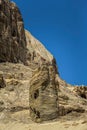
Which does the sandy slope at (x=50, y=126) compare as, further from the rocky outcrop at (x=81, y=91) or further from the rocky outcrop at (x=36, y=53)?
the rocky outcrop at (x=36, y=53)

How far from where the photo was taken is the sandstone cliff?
126ft

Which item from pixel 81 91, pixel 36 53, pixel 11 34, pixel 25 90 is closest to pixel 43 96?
pixel 25 90

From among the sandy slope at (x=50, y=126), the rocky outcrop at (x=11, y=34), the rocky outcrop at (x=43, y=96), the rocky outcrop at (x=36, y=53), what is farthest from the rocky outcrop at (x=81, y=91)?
the rocky outcrop at (x=36, y=53)

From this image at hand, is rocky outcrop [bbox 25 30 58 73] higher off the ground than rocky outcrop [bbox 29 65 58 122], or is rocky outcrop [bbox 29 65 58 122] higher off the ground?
rocky outcrop [bbox 25 30 58 73]

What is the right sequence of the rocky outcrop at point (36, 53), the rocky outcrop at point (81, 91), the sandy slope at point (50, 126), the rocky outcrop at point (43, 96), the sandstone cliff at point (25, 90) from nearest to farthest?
the sandy slope at point (50, 126) < the rocky outcrop at point (43, 96) < the sandstone cliff at point (25, 90) < the rocky outcrop at point (81, 91) < the rocky outcrop at point (36, 53)

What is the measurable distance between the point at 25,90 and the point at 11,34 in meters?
24.3

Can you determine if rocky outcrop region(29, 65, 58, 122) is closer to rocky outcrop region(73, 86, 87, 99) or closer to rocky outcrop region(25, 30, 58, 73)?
rocky outcrop region(73, 86, 87, 99)

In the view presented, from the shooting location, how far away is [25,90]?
156 ft

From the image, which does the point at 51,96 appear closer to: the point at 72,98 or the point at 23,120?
the point at 23,120

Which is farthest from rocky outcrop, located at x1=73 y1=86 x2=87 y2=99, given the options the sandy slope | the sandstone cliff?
the sandy slope

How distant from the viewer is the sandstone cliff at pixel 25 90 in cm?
3853

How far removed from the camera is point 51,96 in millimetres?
38594

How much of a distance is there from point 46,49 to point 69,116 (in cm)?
7317

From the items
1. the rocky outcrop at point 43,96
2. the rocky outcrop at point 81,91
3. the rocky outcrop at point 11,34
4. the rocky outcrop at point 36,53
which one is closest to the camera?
the rocky outcrop at point 43,96
